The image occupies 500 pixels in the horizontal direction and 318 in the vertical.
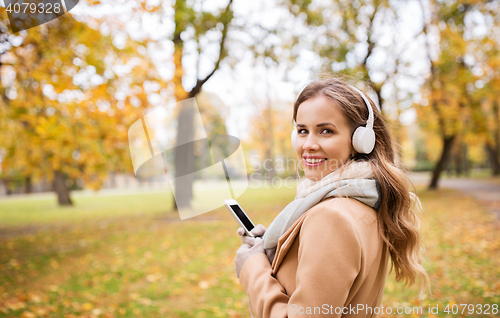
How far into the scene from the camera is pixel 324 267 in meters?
1.08

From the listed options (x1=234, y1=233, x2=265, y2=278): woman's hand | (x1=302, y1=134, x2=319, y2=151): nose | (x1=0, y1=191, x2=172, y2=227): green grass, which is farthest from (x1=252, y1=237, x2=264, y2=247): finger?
(x1=0, y1=191, x2=172, y2=227): green grass

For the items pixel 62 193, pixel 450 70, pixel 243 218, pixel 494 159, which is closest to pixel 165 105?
pixel 243 218

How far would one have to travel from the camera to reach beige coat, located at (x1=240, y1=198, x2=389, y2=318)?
42.7 inches

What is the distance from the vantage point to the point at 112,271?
6.16 metres

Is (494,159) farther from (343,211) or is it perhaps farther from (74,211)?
(343,211)

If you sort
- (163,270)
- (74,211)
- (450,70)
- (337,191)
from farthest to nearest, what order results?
(74,211)
(450,70)
(163,270)
(337,191)

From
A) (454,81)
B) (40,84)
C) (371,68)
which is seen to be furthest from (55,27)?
(454,81)

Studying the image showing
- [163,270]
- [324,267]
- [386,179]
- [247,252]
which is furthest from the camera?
[163,270]

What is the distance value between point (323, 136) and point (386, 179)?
0.31 m

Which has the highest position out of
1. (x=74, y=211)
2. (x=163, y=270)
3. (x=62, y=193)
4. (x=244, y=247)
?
(x=244, y=247)

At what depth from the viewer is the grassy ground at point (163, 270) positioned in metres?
4.57

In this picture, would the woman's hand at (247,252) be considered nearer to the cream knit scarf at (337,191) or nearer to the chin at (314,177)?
the cream knit scarf at (337,191)

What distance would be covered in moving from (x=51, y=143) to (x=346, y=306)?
6241 mm

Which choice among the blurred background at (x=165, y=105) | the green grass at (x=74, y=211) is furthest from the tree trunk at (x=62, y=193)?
the blurred background at (x=165, y=105)
